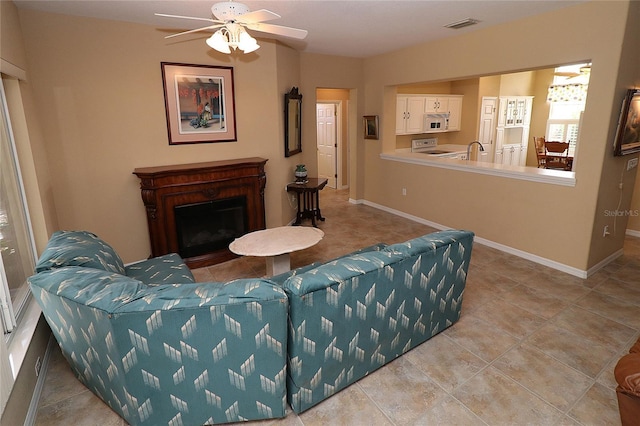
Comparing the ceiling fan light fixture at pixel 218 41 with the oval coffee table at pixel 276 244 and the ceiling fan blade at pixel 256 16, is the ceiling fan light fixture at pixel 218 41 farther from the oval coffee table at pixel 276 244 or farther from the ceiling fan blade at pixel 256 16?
the oval coffee table at pixel 276 244

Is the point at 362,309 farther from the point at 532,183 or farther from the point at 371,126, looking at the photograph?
the point at 371,126

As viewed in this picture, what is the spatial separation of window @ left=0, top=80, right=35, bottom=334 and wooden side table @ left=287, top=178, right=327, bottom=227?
10.0ft

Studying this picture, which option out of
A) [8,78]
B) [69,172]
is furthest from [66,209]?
[8,78]

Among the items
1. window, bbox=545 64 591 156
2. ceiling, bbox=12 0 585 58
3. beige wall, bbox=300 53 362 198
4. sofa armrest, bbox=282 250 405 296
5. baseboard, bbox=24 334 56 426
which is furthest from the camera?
window, bbox=545 64 591 156

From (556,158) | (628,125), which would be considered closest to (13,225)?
(628,125)

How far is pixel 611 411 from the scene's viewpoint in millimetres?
1992

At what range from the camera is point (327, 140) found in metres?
7.96

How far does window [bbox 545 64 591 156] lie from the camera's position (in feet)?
22.0

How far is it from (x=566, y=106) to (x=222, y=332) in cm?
869

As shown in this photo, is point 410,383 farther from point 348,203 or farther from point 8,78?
point 348,203

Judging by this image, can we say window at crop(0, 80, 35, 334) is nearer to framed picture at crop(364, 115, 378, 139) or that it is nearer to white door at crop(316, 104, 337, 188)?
framed picture at crop(364, 115, 378, 139)

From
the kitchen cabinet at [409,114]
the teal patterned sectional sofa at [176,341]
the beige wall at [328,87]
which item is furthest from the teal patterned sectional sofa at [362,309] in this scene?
the kitchen cabinet at [409,114]

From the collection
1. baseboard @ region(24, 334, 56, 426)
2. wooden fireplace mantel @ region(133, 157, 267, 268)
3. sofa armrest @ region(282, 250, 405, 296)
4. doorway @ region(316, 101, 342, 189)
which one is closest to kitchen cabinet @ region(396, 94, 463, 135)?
doorway @ region(316, 101, 342, 189)

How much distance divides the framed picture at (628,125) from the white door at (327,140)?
5.14m
